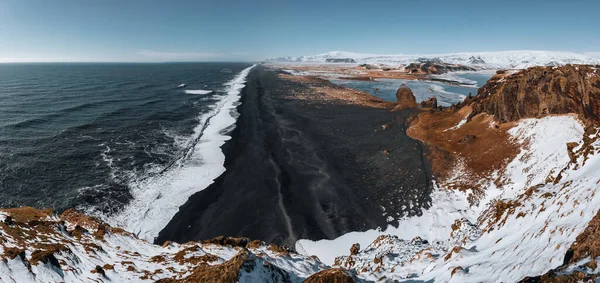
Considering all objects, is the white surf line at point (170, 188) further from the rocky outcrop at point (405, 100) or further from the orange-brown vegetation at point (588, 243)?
the rocky outcrop at point (405, 100)

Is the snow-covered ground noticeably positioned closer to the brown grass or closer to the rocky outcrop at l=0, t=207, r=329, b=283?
the rocky outcrop at l=0, t=207, r=329, b=283

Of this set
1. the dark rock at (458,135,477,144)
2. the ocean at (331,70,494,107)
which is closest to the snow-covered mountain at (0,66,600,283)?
the dark rock at (458,135,477,144)

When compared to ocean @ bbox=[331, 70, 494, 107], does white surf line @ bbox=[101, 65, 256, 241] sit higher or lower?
lower

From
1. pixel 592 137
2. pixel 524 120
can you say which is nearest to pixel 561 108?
pixel 524 120

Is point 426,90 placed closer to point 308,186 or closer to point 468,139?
point 468,139

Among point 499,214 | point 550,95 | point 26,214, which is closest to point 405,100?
point 550,95

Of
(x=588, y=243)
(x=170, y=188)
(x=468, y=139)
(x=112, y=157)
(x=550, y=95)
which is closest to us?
(x=588, y=243)

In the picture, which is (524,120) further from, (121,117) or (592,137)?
(121,117)
